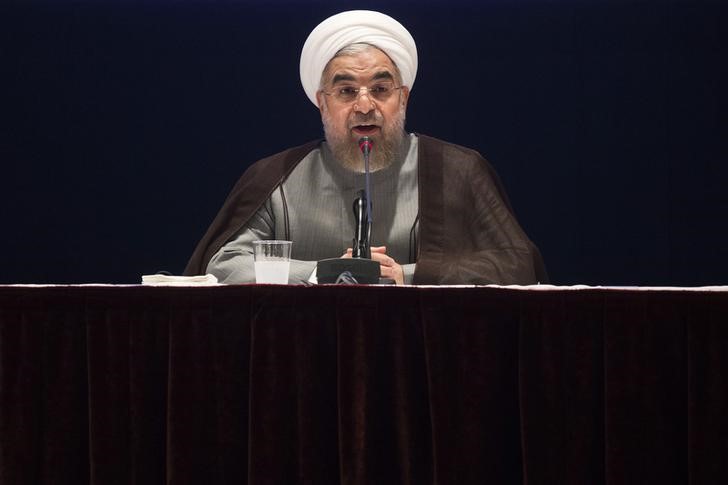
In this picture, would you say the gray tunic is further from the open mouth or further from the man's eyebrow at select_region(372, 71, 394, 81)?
the man's eyebrow at select_region(372, 71, 394, 81)

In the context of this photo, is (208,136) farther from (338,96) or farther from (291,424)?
(291,424)

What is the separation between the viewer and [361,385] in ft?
4.63

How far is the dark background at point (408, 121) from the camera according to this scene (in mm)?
3574

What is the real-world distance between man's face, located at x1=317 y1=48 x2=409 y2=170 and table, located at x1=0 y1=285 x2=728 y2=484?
62.2 inches

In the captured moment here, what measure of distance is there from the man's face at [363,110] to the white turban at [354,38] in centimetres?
3

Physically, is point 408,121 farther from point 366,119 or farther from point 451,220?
point 451,220

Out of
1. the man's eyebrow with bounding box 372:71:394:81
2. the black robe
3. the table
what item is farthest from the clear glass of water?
the man's eyebrow with bounding box 372:71:394:81

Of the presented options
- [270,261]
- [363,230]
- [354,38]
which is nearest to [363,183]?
[354,38]

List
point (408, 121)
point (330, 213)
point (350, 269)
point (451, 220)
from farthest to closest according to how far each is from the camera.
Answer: point (408, 121)
point (330, 213)
point (451, 220)
point (350, 269)

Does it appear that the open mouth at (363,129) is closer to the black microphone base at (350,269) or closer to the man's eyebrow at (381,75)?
the man's eyebrow at (381,75)

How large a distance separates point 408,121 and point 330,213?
0.96 metres

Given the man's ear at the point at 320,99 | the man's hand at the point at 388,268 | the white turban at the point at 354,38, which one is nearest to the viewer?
the man's hand at the point at 388,268

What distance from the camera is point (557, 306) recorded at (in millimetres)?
1406

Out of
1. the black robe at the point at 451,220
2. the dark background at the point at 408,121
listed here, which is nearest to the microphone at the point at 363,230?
the black robe at the point at 451,220
